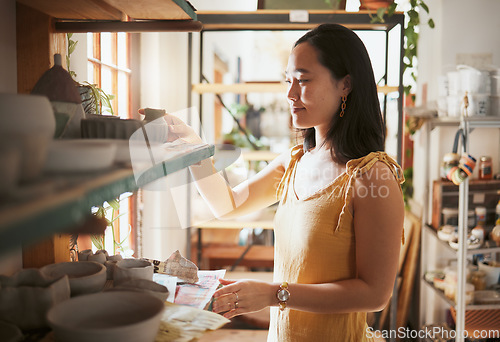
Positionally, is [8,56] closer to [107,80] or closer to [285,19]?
[107,80]

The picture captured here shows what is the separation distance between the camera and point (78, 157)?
0.49 meters

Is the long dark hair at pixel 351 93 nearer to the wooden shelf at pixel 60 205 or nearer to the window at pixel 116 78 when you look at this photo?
the wooden shelf at pixel 60 205

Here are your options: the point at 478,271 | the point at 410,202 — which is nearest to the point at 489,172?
the point at 478,271

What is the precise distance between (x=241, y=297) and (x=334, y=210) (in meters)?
0.35

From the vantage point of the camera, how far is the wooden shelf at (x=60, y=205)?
344mm

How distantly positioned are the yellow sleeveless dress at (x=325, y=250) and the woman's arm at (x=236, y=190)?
0.89 ft

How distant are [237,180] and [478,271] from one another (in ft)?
5.28

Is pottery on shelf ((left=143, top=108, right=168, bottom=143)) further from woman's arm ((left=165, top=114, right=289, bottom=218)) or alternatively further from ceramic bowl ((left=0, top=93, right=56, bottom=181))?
woman's arm ((left=165, top=114, right=289, bottom=218))

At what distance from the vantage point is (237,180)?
208 cm

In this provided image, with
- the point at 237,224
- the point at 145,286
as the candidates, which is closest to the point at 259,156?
the point at 237,224

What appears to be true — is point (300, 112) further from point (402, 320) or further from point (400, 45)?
point (402, 320)

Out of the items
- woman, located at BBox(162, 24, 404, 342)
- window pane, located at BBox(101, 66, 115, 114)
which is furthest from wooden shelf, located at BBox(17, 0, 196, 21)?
window pane, located at BBox(101, 66, 115, 114)

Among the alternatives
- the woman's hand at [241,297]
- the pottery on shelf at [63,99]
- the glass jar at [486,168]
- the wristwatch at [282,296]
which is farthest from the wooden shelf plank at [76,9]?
the glass jar at [486,168]

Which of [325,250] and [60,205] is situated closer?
[60,205]
